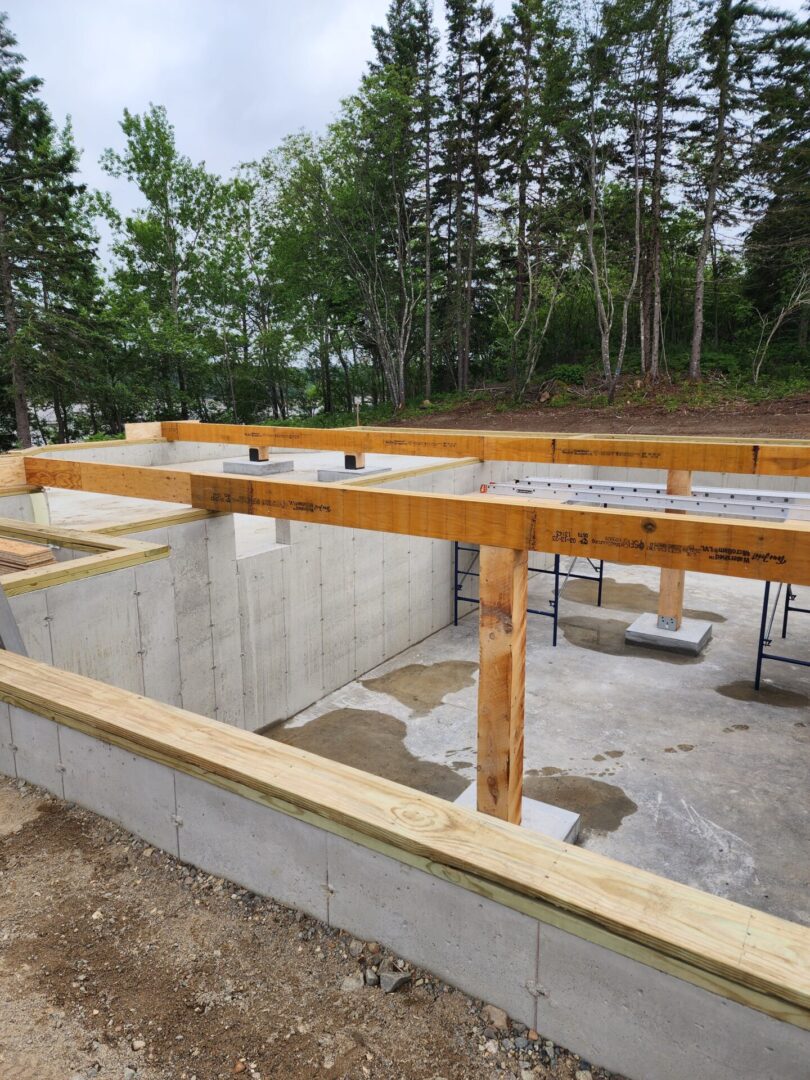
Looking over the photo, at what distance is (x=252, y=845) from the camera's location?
2.85 m

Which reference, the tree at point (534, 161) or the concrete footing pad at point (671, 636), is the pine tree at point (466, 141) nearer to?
the tree at point (534, 161)

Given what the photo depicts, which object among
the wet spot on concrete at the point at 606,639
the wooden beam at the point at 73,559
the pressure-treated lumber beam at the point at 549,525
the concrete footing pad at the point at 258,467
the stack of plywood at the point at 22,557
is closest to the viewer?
the pressure-treated lumber beam at the point at 549,525

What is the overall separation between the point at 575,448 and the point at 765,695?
4.41m

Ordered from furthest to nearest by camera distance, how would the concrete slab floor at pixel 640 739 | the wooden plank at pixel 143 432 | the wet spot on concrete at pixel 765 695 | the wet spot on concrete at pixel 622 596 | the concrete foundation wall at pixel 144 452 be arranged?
1. the wooden plank at pixel 143 432
2. the concrete foundation wall at pixel 144 452
3. the wet spot on concrete at pixel 622 596
4. the wet spot on concrete at pixel 765 695
5. the concrete slab floor at pixel 640 739

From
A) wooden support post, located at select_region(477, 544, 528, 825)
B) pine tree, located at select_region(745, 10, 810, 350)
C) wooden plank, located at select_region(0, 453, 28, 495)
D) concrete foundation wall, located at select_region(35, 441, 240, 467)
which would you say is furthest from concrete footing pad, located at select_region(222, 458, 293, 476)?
pine tree, located at select_region(745, 10, 810, 350)

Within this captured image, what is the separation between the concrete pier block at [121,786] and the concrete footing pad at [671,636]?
943 centimetres

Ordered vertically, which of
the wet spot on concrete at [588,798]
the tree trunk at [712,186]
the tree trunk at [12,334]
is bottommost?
the wet spot on concrete at [588,798]

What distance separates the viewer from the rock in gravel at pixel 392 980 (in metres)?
2.45

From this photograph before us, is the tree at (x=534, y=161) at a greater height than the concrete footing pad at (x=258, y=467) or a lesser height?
greater

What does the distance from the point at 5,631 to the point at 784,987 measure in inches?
191

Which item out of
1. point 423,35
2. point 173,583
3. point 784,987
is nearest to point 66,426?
point 423,35

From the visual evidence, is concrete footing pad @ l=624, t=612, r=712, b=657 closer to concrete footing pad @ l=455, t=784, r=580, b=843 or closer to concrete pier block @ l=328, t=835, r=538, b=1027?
concrete footing pad @ l=455, t=784, r=580, b=843

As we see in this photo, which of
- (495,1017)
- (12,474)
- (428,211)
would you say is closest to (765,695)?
(495,1017)

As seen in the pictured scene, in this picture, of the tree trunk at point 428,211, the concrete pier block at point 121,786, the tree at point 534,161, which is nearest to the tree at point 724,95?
the tree at point 534,161
